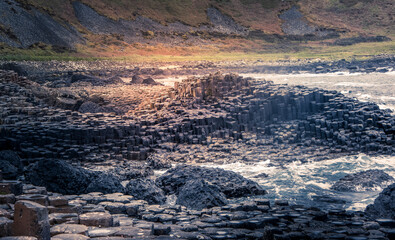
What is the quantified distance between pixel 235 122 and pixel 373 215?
28.1 ft

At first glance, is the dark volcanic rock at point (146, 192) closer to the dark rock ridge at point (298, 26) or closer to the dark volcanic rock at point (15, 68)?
the dark volcanic rock at point (15, 68)

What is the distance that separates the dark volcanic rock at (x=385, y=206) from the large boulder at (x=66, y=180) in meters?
5.42

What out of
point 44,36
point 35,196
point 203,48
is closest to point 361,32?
point 203,48

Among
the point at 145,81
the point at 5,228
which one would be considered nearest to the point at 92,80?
the point at 145,81

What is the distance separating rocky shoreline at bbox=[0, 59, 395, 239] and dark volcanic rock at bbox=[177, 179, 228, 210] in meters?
0.03

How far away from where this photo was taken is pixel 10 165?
11.1 meters

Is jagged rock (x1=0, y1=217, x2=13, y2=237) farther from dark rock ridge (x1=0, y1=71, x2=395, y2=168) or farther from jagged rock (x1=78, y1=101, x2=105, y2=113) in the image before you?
jagged rock (x1=78, y1=101, x2=105, y2=113)

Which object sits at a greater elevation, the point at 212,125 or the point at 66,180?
the point at 212,125

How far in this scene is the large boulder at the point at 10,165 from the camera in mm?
10797

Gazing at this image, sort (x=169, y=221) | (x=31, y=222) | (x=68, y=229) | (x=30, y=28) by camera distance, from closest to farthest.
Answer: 1. (x=31, y=222)
2. (x=68, y=229)
3. (x=169, y=221)
4. (x=30, y=28)

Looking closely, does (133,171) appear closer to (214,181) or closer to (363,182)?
(214,181)

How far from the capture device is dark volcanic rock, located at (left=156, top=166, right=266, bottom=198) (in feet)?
34.3

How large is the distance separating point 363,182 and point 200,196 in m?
4.41

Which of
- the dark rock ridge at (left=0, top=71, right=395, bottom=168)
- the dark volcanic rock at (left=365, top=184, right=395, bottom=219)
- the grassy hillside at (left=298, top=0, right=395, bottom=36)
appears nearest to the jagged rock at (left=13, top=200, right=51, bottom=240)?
the dark volcanic rock at (left=365, top=184, right=395, bottom=219)
